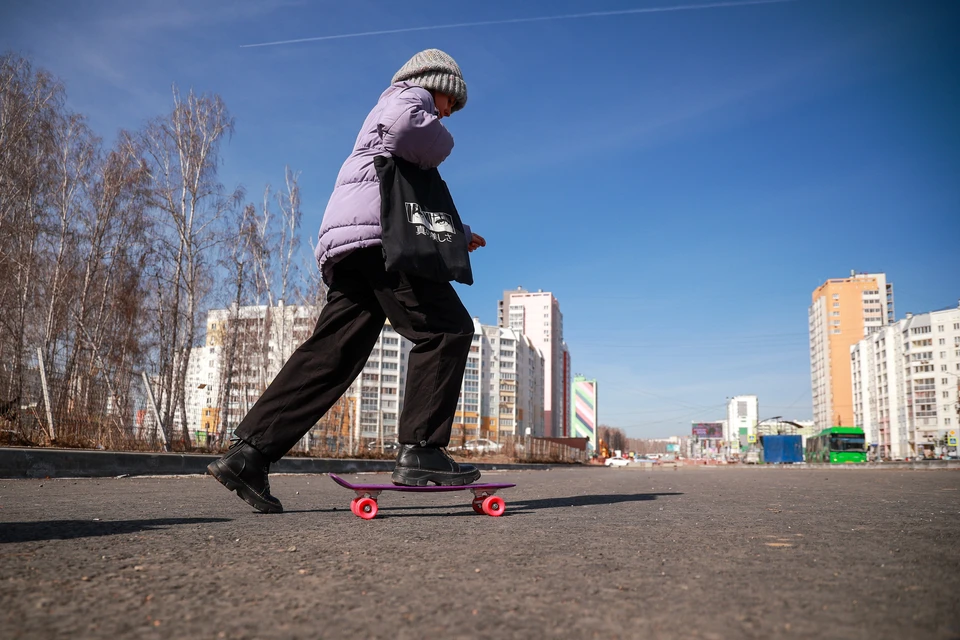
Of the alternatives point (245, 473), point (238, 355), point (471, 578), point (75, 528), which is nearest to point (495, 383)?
point (238, 355)

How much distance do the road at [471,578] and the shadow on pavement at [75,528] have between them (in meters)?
0.01

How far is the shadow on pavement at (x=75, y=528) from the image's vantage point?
2.14 m

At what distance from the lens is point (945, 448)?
73.4 metres

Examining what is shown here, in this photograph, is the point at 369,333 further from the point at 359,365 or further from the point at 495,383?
the point at 495,383

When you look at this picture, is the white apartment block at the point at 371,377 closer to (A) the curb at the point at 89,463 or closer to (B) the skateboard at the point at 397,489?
(B) the skateboard at the point at 397,489

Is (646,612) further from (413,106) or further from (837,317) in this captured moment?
(837,317)

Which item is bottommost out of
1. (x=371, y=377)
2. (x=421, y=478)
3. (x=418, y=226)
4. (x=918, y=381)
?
(x=421, y=478)

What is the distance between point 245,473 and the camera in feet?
9.86

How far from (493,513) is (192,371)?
1951 centimetres

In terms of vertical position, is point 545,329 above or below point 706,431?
above

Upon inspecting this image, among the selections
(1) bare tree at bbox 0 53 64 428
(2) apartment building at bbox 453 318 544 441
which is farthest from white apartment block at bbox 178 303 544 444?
(1) bare tree at bbox 0 53 64 428

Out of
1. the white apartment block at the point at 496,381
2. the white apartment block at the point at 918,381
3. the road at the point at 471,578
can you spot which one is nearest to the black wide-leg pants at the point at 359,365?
the road at the point at 471,578

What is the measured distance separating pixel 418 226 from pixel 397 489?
3.87ft

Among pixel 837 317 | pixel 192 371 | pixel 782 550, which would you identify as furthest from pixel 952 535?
pixel 837 317
